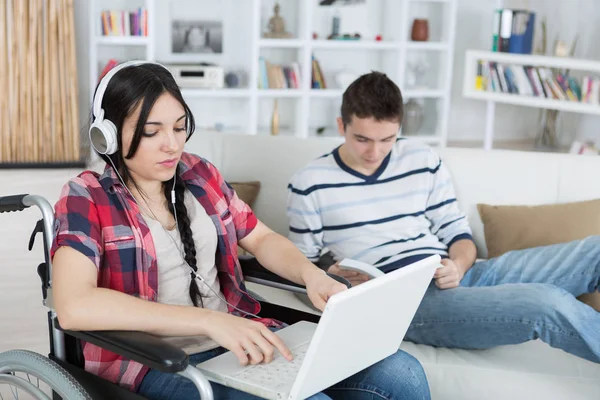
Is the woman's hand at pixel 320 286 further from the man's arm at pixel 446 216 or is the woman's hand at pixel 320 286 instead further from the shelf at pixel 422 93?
the shelf at pixel 422 93

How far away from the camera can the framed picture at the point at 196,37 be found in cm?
615

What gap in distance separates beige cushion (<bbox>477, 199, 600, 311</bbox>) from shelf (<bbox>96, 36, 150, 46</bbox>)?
3.67m

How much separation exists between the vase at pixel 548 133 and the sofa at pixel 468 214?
13.2ft

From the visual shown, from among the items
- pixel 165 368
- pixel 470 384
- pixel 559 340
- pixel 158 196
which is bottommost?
pixel 470 384

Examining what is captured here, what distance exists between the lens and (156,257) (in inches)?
67.8

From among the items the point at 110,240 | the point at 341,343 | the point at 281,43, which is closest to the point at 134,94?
the point at 110,240

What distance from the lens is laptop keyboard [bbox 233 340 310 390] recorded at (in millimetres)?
1473

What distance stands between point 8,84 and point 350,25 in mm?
2616

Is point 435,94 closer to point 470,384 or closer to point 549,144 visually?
point 549,144

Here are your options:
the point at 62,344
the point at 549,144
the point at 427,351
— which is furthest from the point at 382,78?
the point at 549,144

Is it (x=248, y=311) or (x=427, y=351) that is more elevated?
(x=248, y=311)

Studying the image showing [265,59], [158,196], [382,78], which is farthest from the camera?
[265,59]

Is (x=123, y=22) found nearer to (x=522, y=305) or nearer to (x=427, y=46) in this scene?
(x=427, y=46)

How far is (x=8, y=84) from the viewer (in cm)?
586
